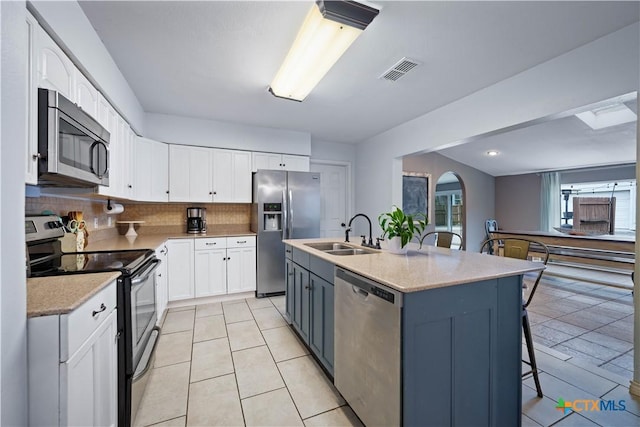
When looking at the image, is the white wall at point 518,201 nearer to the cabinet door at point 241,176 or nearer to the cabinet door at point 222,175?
the cabinet door at point 241,176

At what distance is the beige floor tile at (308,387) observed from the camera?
1.70 meters

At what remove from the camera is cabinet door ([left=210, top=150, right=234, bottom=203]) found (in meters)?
3.86

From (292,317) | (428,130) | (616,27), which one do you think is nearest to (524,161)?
(428,130)

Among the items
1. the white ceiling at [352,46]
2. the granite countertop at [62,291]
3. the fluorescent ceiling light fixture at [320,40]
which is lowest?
the granite countertop at [62,291]

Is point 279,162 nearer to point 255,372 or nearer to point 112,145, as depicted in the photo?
point 112,145

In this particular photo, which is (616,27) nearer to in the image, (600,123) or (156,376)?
(600,123)

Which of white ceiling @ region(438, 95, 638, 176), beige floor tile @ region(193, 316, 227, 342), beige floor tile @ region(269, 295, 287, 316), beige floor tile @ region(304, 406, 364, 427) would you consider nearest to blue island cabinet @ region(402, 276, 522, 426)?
beige floor tile @ region(304, 406, 364, 427)

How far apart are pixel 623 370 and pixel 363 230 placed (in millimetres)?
3562

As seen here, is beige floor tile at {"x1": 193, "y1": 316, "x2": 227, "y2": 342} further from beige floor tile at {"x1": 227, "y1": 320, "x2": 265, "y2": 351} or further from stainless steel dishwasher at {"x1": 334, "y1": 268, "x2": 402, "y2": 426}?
stainless steel dishwasher at {"x1": 334, "y1": 268, "x2": 402, "y2": 426}

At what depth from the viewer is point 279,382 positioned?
75.9 inches

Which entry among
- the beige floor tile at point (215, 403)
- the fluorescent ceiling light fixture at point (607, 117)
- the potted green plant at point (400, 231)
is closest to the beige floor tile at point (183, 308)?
the beige floor tile at point (215, 403)

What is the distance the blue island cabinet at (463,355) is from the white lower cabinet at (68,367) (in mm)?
1354

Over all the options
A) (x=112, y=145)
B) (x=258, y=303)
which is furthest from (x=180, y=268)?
(x=112, y=145)

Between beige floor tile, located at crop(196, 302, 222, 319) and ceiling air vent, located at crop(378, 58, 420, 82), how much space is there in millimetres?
3291
